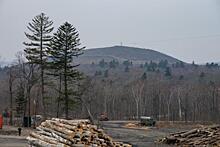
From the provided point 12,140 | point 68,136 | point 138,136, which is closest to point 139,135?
point 138,136

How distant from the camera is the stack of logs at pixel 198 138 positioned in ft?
98.0

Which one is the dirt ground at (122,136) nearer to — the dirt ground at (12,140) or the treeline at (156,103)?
the dirt ground at (12,140)

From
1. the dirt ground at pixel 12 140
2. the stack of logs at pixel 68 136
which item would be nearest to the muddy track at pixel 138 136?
the dirt ground at pixel 12 140

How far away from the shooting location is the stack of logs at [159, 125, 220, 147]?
2988cm

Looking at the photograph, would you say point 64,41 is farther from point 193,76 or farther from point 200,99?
point 193,76

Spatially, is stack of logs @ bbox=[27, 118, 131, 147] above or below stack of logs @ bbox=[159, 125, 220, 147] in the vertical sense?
above

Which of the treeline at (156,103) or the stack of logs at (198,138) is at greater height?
the treeline at (156,103)

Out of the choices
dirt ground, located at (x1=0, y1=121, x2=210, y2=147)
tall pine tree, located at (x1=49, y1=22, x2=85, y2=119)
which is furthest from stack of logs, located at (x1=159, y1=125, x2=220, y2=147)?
tall pine tree, located at (x1=49, y1=22, x2=85, y2=119)

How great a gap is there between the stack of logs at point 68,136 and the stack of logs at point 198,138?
1100 centimetres

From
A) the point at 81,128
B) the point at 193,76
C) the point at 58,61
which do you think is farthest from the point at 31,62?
the point at 193,76

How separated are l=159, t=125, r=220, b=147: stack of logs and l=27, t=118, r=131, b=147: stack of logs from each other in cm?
1100

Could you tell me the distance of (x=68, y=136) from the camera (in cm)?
1864

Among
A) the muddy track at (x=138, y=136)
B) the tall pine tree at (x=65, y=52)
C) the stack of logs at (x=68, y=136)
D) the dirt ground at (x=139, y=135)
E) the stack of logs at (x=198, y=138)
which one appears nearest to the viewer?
the stack of logs at (x=68, y=136)

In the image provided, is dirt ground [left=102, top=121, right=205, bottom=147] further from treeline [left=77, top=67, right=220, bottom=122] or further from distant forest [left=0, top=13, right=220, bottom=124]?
treeline [left=77, top=67, right=220, bottom=122]
